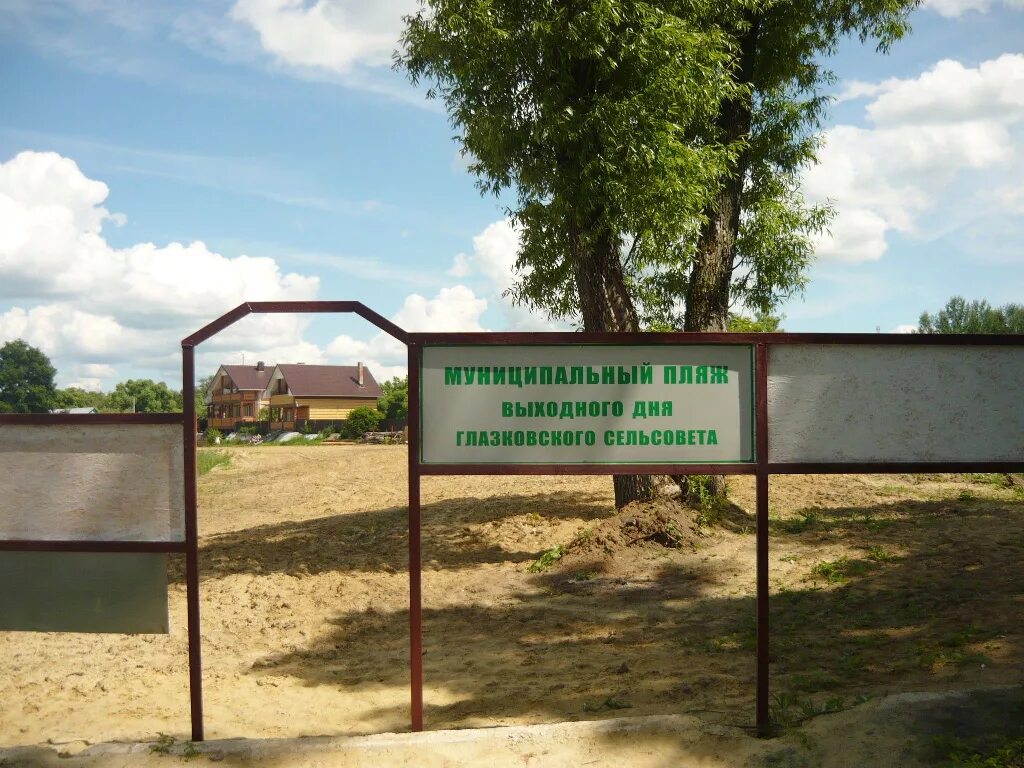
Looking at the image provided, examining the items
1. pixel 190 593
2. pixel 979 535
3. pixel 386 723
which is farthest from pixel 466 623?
pixel 979 535

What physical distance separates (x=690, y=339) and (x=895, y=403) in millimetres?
1202

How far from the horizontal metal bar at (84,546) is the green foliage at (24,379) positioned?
92.4 metres

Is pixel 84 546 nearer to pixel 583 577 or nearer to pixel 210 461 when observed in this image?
pixel 583 577

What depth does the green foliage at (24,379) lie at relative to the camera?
86.9 m

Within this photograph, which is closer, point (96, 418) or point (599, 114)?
point (96, 418)

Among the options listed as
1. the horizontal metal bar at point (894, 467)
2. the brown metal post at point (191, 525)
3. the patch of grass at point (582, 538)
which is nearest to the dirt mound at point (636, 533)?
the patch of grass at point (582, 538)

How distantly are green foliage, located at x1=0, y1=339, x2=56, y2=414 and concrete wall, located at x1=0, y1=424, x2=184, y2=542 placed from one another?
303ft

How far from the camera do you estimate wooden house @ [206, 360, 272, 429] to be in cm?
7656

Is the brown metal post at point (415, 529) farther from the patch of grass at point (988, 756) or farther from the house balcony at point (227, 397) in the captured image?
the house balcony at point (227, 397)

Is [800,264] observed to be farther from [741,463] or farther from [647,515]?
[741,463]

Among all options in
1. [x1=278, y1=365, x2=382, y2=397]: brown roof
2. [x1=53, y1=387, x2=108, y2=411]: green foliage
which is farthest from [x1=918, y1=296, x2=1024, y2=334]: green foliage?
[x1=53, y1=387, x2=108, y2=411]: green foliage

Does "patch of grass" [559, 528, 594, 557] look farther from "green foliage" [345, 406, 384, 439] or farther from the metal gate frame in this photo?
"green foliage" [345, 406, 384, 439]

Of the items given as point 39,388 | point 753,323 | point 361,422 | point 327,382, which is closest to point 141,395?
point 39,388

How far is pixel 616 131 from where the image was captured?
33.2 feet
